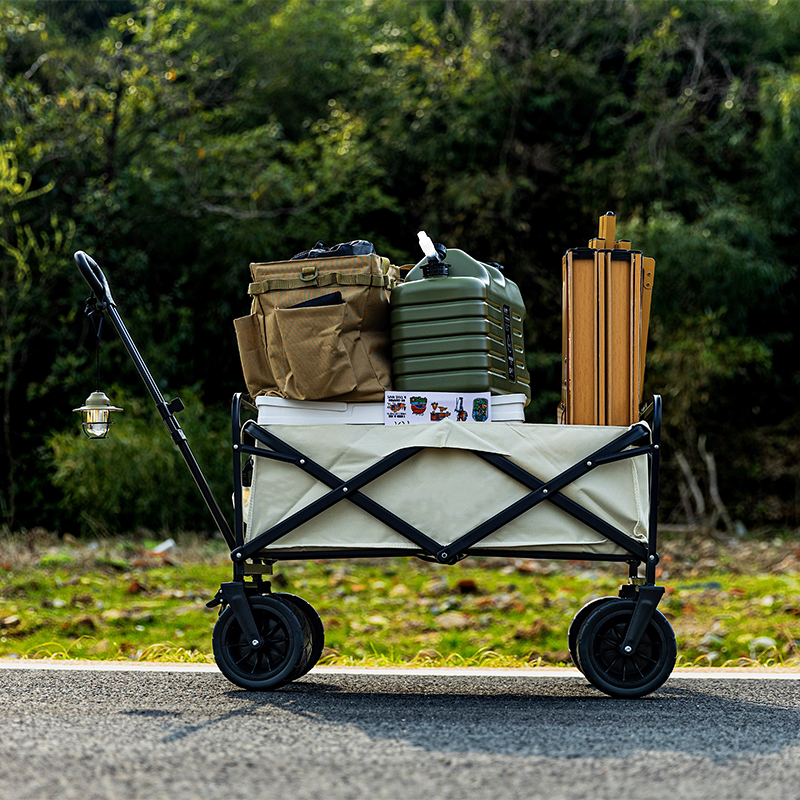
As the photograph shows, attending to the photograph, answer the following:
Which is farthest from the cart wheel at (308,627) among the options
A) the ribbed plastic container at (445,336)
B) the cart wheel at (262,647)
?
the ribbed plastic container at (445,336)

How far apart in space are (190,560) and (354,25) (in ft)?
23.1

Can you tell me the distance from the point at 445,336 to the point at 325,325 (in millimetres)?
396

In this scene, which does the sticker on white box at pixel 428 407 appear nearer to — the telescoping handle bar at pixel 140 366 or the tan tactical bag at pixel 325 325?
the tan tactical bag at pixel 325 325

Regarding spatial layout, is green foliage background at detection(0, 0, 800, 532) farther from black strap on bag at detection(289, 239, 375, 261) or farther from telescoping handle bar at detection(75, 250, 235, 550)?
black strap on bag at detection(289, 239, 375, 261)

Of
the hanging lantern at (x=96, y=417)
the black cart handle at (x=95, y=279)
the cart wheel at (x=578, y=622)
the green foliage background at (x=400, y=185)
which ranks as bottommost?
the cart wheel at (x=578, y=622)

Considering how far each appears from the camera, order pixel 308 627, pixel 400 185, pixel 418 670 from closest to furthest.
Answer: pixel 308 627, pixel 418 670, pixel 400 185

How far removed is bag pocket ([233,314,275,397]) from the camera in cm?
341

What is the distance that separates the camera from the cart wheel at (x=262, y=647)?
322 cm

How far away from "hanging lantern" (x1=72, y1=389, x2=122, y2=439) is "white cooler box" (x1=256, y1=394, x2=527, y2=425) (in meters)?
0.57

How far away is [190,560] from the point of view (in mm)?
7375

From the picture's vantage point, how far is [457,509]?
3.19 m

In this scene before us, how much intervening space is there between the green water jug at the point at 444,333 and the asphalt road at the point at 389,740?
3.37 ft

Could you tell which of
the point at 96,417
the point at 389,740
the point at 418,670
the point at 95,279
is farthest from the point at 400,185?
the point at 389,740

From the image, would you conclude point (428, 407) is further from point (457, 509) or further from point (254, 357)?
point (254, 357)
